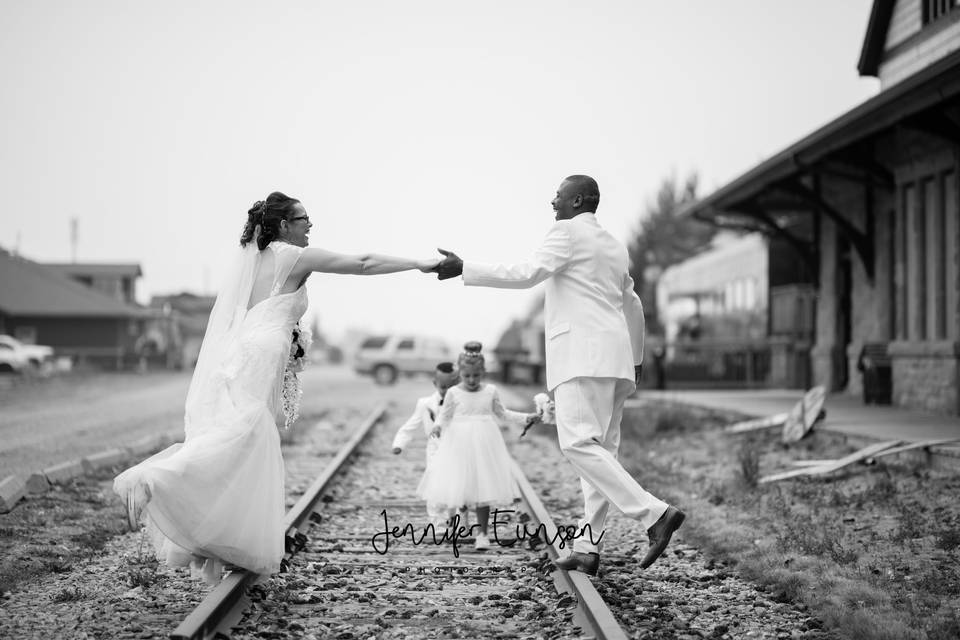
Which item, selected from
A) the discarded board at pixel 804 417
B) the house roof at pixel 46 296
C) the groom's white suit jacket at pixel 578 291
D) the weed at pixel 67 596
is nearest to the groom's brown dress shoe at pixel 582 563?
the groom's white suit jacket at pixel 578 291

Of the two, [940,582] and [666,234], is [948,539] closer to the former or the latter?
[940,582]

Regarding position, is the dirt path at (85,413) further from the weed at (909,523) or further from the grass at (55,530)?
the weed at (909,523)

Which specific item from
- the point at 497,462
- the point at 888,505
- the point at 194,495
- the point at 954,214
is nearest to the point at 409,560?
the point at 497,462

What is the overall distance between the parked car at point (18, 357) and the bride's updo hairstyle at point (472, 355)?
35731 millimetres

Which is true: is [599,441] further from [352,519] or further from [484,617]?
[352,519]

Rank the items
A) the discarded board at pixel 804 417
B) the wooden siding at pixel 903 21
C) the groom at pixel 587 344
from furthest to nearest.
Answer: the wooden siding at pixel 903 21 → the discarded board at pixel 804 417 → the groom at pixel 587 344

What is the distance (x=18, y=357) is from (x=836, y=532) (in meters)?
37.8

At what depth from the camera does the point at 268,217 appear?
5.84 meters

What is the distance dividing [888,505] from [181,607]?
5707 mm

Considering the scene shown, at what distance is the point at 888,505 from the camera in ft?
28.0

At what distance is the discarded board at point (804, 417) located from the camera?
40.5 feet

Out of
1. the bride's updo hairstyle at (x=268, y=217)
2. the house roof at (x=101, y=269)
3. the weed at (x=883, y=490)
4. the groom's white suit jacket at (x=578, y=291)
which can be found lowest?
the weed at (x=883, y=490)

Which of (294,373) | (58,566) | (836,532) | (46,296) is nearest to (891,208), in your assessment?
(836,532)

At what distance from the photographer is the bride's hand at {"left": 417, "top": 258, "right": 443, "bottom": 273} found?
19.3 feet
